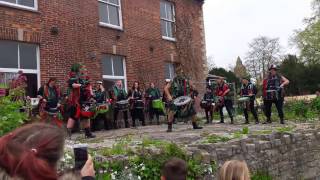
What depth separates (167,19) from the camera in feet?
66.8

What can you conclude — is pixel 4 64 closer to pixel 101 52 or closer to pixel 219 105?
pixel 101 52

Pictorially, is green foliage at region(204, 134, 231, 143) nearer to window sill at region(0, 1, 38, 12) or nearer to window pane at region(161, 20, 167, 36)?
window sill at region(0, 1, 38, 12)

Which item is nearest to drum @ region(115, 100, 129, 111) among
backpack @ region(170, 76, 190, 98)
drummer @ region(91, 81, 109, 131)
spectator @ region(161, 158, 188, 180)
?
drummer @ region(91, 81, 109, 131)

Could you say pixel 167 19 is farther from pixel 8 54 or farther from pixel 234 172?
pixel 234 172

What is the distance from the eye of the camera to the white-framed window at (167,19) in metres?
20.1

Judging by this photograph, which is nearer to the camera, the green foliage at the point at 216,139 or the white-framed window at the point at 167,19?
the green foliage at the point at 216,139

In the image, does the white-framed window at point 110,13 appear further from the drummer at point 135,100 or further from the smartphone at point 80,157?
the smartphone at point 80,157

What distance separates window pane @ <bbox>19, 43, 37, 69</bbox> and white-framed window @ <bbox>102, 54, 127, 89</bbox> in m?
3.17

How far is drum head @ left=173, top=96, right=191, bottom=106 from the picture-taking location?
38.8ft

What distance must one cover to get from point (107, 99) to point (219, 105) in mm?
4157

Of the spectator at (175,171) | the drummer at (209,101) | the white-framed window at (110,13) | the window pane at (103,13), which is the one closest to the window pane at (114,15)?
the white-framed window at (110,13)

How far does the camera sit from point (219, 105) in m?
16.3

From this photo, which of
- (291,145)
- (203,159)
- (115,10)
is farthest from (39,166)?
(115,10)

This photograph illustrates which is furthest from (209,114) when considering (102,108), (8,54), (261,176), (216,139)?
(216,139)
